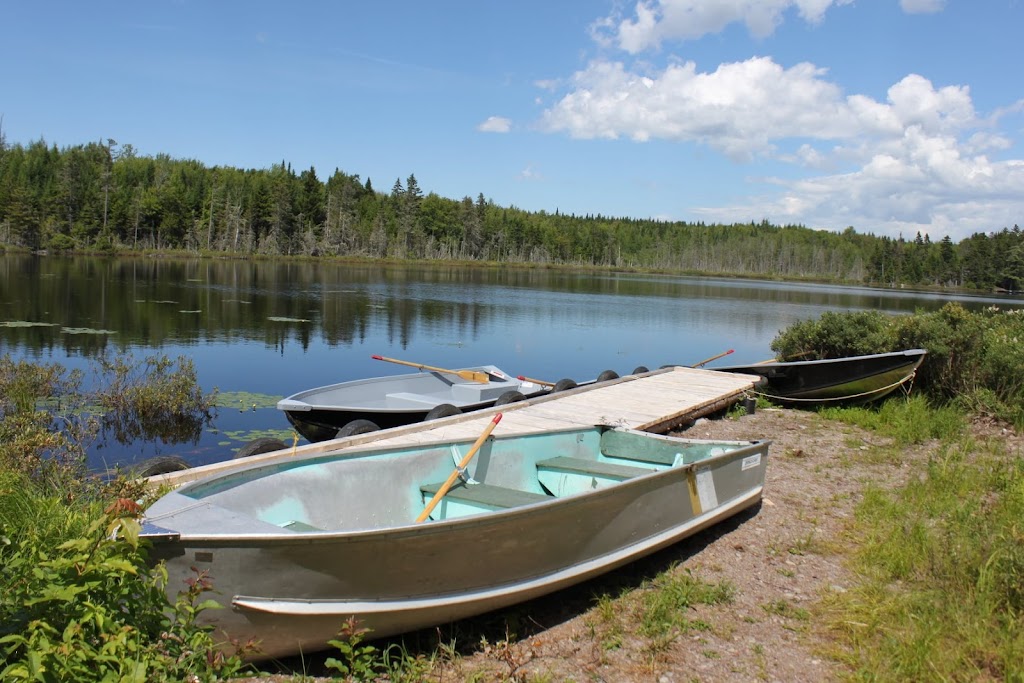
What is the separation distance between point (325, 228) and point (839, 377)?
91011mm

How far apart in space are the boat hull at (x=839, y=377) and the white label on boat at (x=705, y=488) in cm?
686

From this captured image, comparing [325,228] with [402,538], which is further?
[325,228]

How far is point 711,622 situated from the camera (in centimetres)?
488

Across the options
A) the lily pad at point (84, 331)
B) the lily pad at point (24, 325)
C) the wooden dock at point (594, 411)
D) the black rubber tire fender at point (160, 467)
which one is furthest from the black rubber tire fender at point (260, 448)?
the lily pad at point (24, 325)

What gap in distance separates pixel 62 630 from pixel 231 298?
34204 millimetres

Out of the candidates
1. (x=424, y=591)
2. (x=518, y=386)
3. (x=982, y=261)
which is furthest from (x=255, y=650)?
(x=982, y=261)

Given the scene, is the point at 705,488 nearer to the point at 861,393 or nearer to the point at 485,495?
the point at 485,495

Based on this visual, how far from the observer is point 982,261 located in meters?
115

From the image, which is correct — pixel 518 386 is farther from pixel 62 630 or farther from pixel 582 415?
pixel 62 630


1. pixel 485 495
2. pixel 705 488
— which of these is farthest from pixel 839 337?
pixel 485 495

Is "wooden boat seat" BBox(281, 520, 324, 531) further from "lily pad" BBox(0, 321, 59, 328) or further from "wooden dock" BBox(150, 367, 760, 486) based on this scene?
"lily pad" BBox(0, 321, 59, 328)

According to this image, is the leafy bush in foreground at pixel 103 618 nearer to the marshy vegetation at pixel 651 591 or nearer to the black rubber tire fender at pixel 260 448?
the marshy vegetation at pixel 651 591

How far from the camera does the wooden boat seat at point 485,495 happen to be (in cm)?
533

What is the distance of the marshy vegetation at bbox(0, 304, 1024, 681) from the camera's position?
310cm
